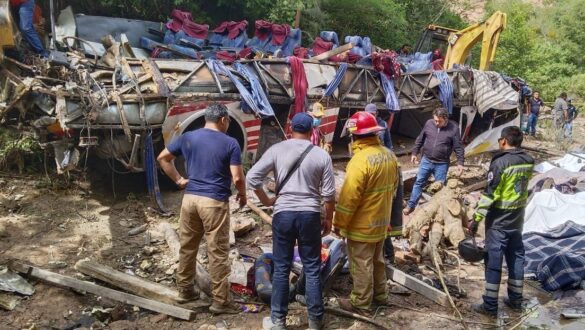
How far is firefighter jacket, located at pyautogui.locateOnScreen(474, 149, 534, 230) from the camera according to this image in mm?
4254

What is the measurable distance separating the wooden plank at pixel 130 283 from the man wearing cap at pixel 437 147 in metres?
3.93

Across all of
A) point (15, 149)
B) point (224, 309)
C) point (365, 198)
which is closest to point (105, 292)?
point (224, 309)

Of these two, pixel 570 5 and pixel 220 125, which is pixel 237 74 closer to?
pixel 220 125

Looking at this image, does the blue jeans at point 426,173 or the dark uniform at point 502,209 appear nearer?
the dark uniform at point 502,209

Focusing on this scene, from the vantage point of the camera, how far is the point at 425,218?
6.18 metres

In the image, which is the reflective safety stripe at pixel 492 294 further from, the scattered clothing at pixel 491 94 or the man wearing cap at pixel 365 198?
the scattered clothing at pixel 491 94

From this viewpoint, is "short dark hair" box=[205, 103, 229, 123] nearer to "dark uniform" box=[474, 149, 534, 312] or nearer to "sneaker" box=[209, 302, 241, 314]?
"sneaker" box=[209, 302, 241, 314]

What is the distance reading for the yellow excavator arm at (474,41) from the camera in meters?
12.3

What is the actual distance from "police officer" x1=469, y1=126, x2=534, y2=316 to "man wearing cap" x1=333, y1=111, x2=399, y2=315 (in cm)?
91

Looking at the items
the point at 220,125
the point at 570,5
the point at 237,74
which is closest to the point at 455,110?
the point at 237,74

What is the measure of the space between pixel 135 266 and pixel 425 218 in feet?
11.2

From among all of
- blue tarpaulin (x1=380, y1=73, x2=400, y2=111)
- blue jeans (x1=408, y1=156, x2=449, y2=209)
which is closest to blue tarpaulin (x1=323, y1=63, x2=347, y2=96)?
blue tarpaulin (x1=380, y1=73, x2=400, y2=111)

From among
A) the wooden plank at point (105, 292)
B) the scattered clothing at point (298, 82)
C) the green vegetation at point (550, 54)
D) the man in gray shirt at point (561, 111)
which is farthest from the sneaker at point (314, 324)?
the green vegetation at point (550, 54)

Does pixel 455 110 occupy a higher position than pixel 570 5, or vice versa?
pixel 570 5
